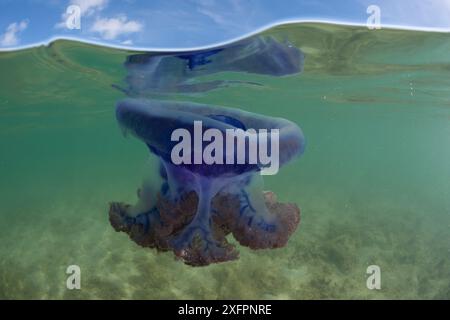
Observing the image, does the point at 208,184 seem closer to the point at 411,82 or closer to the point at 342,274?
the point at 342,274

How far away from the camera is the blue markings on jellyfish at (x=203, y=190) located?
324cm

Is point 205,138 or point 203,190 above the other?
point 205,138

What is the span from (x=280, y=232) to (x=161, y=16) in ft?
19.7

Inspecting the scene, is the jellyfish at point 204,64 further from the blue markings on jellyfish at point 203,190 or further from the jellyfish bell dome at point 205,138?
the jellyfish bell dome at point 205,138

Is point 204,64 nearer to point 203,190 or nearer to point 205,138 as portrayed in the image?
point 203,190

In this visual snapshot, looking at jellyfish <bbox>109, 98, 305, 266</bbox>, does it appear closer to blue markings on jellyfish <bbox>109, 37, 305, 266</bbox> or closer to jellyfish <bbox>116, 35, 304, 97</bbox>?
blue markings on jellyfish <bbox>109, 37, 305, 266</bbox>

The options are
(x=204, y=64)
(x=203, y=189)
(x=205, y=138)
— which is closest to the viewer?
(x=205, y=138)

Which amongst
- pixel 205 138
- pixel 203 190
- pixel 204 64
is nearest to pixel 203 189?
pixel 203 190

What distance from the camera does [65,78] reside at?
49.6 ft

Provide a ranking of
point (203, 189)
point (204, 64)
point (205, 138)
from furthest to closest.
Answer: point (204, 64)
point (203, 189)
point (205, 138)

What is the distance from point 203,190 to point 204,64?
770 centimetres

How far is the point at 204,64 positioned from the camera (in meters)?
10.8

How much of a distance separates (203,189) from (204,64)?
25.2ft

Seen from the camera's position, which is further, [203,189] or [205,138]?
[203,189]
